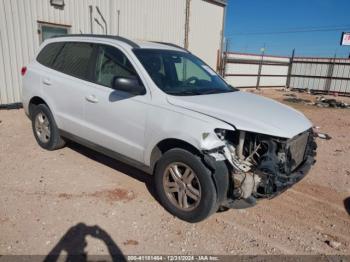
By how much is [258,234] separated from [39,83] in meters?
4.03

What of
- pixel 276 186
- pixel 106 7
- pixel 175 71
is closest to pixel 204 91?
pixel 175 71

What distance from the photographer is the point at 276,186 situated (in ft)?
9.98

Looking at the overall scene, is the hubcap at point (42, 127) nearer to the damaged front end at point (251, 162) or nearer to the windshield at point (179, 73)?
the windshield at point (179, 73)

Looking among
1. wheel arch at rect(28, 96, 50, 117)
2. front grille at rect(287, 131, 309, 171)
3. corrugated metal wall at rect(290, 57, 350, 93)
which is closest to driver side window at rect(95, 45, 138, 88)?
wheel arch at rect(28, 96, 50, 117)

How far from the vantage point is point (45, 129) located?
5.18 metres

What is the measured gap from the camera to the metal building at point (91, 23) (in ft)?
26.4

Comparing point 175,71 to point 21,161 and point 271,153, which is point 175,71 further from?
point 21,161

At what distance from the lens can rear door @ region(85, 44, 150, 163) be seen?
3.61 meters

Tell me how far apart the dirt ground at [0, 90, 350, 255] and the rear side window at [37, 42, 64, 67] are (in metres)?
1.59

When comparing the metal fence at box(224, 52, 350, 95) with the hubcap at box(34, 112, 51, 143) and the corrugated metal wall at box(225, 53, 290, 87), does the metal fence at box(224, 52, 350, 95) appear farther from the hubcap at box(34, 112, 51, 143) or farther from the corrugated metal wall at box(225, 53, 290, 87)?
the hubcap at box(34, 112, 51, 143)

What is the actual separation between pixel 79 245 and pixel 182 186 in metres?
1.19

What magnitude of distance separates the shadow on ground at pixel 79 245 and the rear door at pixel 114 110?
3.25 feet

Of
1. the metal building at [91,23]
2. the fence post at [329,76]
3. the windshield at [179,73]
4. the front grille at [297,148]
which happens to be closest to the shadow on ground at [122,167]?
the windshield at [179,73]

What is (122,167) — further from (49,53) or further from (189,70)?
(49,53)
